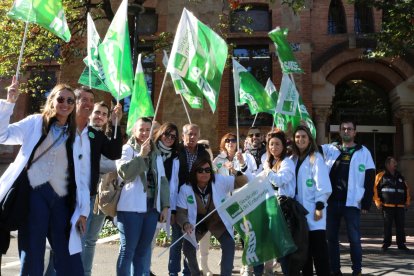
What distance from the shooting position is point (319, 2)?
50.2 feet

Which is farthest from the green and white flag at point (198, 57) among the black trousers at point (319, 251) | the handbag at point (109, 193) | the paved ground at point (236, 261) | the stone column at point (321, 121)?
the stone column at point (321, 121)

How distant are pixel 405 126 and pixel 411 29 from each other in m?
5.19

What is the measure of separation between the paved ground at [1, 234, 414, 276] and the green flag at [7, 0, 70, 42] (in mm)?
3392

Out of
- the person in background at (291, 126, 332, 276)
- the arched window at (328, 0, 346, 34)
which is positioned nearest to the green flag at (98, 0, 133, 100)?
the person in background at (291, 126, 332, 276)

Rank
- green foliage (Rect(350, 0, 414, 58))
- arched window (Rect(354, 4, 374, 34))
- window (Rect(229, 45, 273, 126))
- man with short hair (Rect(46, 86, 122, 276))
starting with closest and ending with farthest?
man with short hair (Rect(46, 86, 122, 276)) → green foliage (Rect(350, 0, 414, 58)) → window (Rect(229, 45, 273, 126)) → arched window (Rect(354, 4, 374, 34))

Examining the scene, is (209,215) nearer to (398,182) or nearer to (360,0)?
(398,182)

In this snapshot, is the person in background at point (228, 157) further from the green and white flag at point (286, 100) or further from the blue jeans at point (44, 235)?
the blue jeans at point (44, 235)

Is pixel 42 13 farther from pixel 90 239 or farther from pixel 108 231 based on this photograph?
pixel 108 231

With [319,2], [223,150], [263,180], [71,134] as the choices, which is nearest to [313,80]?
[319,2]

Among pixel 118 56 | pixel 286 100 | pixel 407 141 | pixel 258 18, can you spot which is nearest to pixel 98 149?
pixel 118 56

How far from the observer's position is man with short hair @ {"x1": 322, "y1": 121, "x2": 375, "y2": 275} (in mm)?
5531

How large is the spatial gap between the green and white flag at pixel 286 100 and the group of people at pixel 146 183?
914mm

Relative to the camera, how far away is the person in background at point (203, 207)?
484 centimetres

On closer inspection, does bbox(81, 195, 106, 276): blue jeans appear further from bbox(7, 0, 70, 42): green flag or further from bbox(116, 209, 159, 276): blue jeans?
bbox(7, 0, 70, 42): green flag
